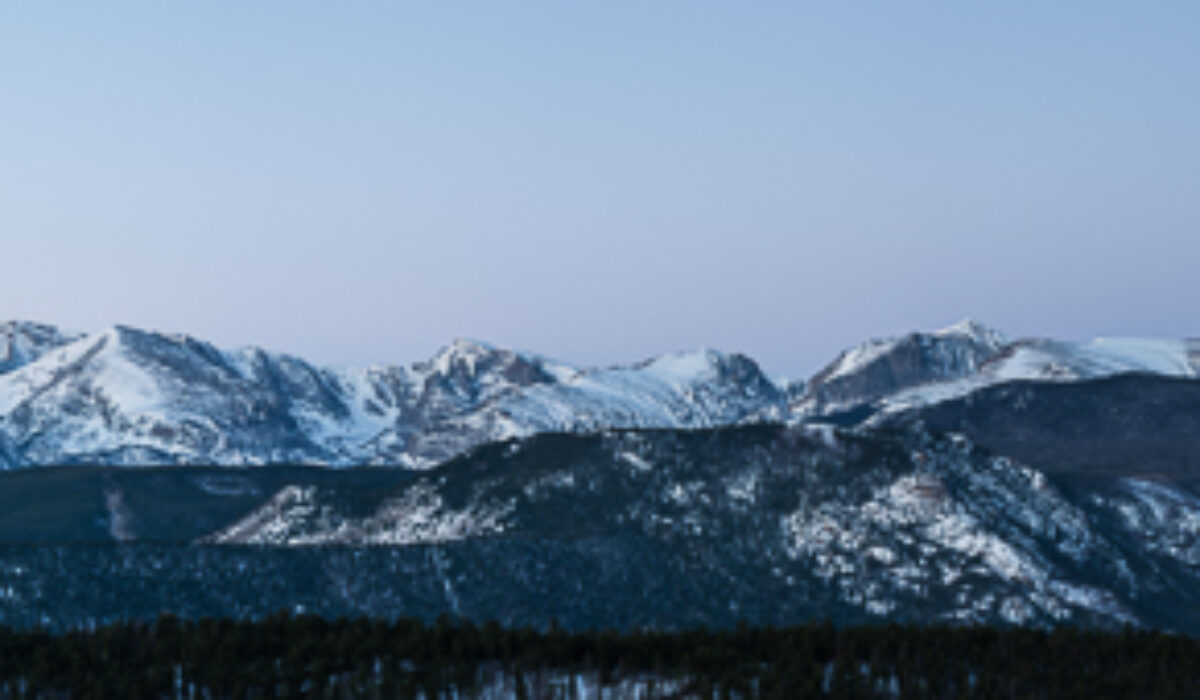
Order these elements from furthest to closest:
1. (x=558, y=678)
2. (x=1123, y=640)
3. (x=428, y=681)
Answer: (x=1123, y=640) → (x=558, y=678) → (x=428, y=681)

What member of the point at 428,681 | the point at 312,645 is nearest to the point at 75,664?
the point at 312,645

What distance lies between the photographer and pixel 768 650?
14312cm

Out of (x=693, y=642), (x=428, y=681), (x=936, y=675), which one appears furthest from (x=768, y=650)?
(x=428, y=681)

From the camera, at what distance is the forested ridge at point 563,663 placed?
4889 inches

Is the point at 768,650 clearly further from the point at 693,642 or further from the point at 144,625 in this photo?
the point at 144,625

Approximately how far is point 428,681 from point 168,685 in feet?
63.8

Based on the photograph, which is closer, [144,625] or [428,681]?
[428,681]

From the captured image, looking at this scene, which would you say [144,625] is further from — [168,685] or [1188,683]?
[1188,683]

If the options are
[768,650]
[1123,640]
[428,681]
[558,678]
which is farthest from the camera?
[1123,640]

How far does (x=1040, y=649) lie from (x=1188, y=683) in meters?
20.2

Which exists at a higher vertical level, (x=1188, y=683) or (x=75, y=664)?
(x=75, y=664)

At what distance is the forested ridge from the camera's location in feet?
407

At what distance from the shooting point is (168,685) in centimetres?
12388

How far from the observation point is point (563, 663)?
448 ft
